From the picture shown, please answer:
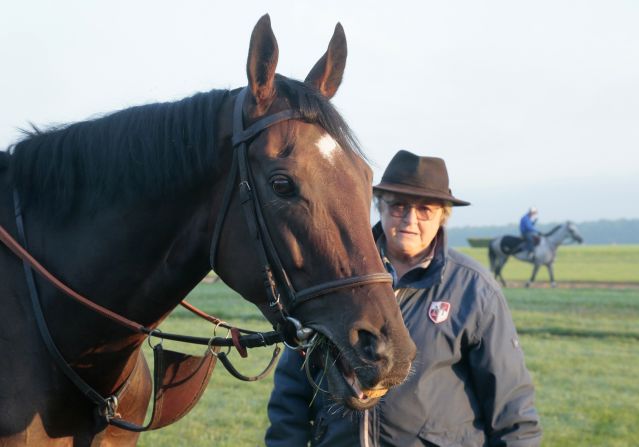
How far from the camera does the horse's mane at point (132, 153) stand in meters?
2.87

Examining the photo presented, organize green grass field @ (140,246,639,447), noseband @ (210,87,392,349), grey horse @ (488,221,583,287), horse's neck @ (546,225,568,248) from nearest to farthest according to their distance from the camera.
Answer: noseband @ (210,87,392,349) < green grass field @ (140,246,639,447) < grey horse @ (488,221,583,287) < horse's neck @ (546,225,568,248)

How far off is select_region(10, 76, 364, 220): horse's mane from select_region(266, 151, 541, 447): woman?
1.08m

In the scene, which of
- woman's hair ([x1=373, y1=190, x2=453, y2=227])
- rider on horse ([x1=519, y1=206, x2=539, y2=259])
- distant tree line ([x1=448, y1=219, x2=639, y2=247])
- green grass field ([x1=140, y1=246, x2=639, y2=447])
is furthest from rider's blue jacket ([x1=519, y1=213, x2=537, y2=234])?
distant tree line ([x1=448, y1=219, x2=639, y2=247])

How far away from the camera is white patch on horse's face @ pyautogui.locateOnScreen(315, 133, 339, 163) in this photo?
2.71m

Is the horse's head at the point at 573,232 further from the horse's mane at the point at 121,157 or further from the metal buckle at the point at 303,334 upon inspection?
the metal buckle at the point at 303,334

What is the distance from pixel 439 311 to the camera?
360 centimetres

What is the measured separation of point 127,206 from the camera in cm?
291

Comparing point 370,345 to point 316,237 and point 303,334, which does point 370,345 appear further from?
point 316,237

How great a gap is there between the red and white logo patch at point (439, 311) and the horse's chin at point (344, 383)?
41.0 inches

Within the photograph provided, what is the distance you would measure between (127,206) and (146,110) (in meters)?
0.41

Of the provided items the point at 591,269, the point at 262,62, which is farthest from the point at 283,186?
the point at 591,269

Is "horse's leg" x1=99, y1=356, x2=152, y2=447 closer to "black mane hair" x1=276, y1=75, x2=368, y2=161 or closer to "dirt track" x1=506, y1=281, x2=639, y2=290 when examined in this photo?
"black mane hair" x1=276, y1=75, x2=368, y2=161

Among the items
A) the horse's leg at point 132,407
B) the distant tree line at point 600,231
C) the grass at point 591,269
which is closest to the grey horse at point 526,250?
the grass at point 591,269

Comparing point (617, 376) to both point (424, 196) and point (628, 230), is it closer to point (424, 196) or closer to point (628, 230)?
point (424, 196)
